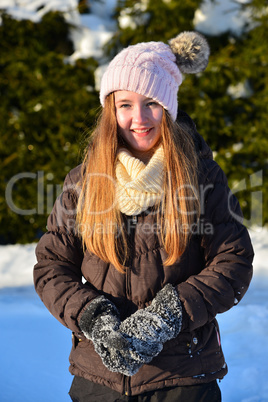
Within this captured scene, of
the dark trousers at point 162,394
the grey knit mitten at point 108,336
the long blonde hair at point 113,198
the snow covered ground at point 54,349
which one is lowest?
the snow covered ground at point 54,349

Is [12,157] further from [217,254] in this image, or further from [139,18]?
[217,254]

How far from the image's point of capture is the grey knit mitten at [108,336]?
4.87ft

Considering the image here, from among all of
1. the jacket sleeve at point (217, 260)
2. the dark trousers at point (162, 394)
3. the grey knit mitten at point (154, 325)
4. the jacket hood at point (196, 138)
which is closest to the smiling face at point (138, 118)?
the jacket hood at point (196, 138)

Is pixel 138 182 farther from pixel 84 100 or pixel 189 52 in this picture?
pixel 84 100

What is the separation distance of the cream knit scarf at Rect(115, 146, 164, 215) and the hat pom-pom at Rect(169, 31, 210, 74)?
416 millimetres

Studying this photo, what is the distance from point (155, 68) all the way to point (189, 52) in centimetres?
23

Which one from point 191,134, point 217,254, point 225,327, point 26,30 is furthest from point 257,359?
point 26,30

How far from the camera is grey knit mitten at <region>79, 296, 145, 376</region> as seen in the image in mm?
1485

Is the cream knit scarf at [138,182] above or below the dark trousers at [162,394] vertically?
above

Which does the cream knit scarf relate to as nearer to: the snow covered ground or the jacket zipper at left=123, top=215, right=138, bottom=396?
the jacket zipper at left=123, top=215, right=138, bottom=396

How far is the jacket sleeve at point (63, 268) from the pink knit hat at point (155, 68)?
437 millimetres

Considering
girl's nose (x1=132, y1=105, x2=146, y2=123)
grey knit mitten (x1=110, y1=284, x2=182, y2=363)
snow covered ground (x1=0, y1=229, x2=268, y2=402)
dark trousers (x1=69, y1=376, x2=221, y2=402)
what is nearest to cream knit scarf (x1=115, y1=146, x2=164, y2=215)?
girl's nose (x1=132, y1=105, x2=146, y2=123)

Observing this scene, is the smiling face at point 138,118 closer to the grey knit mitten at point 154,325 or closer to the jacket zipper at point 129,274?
the jacket zipper at point 129,274

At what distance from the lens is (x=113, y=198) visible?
5.84ft
